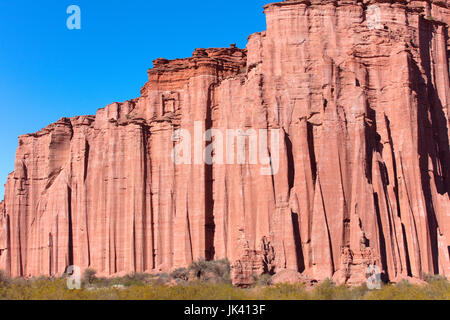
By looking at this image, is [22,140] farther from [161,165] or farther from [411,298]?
[411,298]

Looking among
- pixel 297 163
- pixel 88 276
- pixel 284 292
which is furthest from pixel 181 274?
pixel 284 292

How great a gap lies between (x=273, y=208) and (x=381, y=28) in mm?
14267

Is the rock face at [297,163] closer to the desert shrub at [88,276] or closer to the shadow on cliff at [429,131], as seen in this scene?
the shadow on cliff at [429,131]

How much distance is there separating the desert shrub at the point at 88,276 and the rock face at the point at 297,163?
1055 millimetres

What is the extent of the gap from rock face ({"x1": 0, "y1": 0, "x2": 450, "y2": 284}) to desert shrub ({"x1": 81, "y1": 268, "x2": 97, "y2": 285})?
106cm

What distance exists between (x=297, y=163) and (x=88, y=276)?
65.6ft

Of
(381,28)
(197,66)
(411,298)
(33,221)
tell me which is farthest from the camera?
(33,221)

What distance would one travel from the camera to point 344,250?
40.2 meters

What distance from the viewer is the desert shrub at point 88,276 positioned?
51216 millimetres

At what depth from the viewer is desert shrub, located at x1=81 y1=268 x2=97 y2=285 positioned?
51216 mm

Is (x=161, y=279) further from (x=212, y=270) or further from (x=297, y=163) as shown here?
(x=297, y=163)

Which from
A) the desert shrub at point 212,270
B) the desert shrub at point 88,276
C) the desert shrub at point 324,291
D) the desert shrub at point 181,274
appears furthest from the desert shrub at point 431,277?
the desert shrub at point 88,276

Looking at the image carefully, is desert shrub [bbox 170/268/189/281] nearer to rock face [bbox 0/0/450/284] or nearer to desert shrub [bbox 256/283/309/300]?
rock face [bbox 0/0/450/284]

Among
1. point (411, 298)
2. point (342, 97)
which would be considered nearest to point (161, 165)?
point (342, 97)
